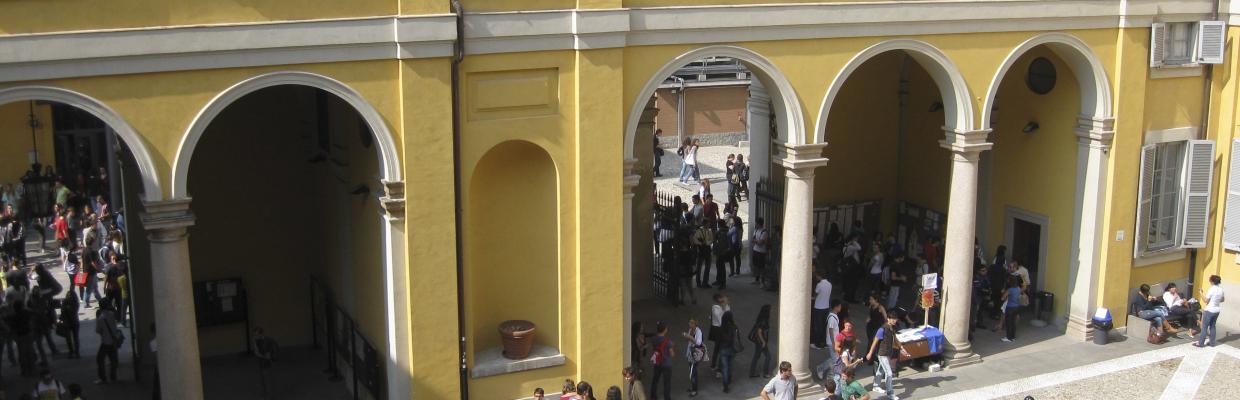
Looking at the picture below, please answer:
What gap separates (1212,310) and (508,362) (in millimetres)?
11779

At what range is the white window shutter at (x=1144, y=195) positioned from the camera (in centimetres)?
2022

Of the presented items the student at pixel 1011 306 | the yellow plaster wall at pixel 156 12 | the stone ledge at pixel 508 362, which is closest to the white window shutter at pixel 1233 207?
the student at pixel 1011 306

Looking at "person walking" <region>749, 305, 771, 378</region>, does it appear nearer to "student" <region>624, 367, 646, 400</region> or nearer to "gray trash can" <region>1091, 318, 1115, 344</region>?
"student" <region>624, 367, 646, 400</region>

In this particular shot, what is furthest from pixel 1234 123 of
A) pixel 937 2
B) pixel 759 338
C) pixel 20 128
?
pixel 20 128

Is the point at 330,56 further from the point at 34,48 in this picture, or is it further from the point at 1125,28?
the point at 1125,28

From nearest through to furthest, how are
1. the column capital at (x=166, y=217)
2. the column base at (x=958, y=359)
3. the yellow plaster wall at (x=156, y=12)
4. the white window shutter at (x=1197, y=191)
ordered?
the yellow plaster wall at (x=156, y=12) → the column capital at (x=166, y=217) → the column base at (x=958, y=359) → the white window shutter at (x=1197, y=191)

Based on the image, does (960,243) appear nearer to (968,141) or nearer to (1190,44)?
(968,141)

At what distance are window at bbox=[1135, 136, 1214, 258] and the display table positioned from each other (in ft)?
14.4

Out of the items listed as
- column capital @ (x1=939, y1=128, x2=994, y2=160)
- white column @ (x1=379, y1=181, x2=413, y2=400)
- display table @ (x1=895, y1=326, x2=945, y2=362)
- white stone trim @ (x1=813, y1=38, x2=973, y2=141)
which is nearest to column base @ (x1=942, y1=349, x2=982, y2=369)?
display table @ (x1=895, y1=326, x2=945, y2=362)

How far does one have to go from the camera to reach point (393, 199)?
14.8m

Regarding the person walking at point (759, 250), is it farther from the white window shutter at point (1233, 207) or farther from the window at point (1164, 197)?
the white window shutter at point (1233, 207)

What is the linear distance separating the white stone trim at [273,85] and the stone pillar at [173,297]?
28cm

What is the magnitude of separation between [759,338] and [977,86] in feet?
16.3

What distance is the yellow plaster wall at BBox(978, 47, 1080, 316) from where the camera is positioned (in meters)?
20.3
